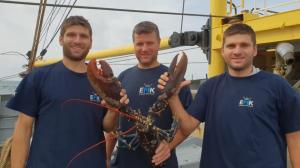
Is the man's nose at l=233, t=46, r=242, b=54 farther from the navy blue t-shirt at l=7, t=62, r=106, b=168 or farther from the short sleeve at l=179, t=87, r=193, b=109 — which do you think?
the navy blue t-shirt at l=7, t=62, r=106, b=168

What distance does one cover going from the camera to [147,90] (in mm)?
3043

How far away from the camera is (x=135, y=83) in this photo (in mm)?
3117

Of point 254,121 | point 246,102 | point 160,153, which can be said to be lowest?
point 160,153

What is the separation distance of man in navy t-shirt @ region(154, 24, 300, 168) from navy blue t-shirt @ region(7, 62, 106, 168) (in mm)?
529

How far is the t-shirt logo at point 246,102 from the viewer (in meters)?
2.56

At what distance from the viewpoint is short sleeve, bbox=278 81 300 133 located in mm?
2512

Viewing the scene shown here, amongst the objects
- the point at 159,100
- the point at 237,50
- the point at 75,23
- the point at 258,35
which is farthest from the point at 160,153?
the point at 258,35

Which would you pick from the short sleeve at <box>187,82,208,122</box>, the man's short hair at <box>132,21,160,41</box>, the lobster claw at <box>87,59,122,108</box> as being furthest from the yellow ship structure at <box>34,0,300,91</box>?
the lobster claw at <box>87,59,122,108</box>

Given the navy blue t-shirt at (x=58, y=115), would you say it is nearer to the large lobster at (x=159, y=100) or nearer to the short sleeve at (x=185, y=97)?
the large lobster at (x=159, y=100)

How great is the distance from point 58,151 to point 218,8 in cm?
A: 413

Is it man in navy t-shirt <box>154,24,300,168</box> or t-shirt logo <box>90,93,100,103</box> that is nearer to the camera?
man in navy t-shirt <box>154,24,300,168</box>

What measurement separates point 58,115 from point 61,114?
0.07 ft

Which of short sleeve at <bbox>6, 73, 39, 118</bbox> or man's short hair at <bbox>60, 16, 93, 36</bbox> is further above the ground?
man's short hair at <bbox>60, 16, 93, 36</bbox>

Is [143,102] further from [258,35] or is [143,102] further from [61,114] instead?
[258,35]
